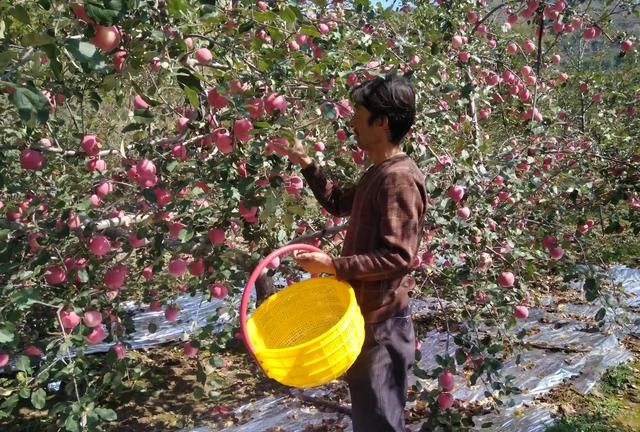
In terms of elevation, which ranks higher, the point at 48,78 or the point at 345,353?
the point at 48,78

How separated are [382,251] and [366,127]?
337 mm

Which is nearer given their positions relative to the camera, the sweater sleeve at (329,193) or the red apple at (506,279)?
the sweater sleeve at (329,193)

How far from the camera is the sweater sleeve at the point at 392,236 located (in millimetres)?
1436

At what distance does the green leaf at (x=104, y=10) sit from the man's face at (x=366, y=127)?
673 mm

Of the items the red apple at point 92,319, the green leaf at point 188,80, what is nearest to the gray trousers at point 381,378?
the green leaf at point 188,80

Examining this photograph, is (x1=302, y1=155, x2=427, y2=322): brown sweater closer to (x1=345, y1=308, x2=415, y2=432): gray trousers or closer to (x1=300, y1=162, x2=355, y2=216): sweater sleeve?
(x1=345, y1=308, x2=415, y2=432): gray trousers

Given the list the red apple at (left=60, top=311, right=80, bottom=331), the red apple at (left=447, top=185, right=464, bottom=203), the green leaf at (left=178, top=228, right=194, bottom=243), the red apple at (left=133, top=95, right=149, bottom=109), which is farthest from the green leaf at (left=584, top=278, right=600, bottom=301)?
the red apple at (left=60, top=311, right=80, bottom=331)

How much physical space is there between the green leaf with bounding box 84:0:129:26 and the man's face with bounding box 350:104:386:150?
673 mm

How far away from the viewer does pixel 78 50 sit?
3.33ft

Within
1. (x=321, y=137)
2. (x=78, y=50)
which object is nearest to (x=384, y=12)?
(x=321, y=137)

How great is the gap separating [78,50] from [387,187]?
79 centimetres

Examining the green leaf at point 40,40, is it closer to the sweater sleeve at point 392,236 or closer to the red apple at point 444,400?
the sweater sleeve at point 392,236

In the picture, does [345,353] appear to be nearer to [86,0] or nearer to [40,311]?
[86,0]

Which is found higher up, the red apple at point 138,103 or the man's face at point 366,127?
the man's face at point 366,127
